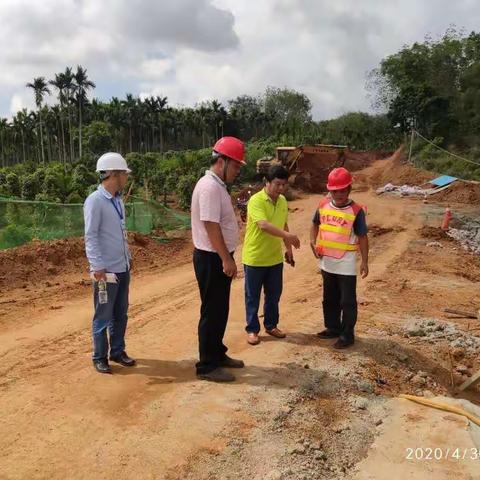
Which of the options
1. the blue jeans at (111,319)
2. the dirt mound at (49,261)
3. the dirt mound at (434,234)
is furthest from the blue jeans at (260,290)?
the dirt mound at (434,234)

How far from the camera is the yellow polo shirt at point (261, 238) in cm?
490

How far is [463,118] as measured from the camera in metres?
36.9

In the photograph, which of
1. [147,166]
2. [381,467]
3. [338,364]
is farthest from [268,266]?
[147,166]

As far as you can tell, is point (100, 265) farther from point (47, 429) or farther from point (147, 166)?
point (147, 166)

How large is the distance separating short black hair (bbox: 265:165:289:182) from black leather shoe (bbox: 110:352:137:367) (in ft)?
6.80

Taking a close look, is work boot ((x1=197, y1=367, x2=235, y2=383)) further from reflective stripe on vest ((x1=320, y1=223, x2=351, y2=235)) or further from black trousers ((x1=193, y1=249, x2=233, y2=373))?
reflective stripe on vest ((x1=320, y1=223, x2=351, y2=235))

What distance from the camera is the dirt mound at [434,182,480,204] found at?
20391mm

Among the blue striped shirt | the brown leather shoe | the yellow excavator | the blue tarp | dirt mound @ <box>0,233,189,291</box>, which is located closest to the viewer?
the blue striped shirt

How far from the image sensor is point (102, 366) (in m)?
4.39

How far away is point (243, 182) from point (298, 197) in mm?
3655

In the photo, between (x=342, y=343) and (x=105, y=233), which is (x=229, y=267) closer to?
(x=105, y=233)

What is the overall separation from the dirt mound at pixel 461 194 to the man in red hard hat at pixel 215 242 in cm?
1848
